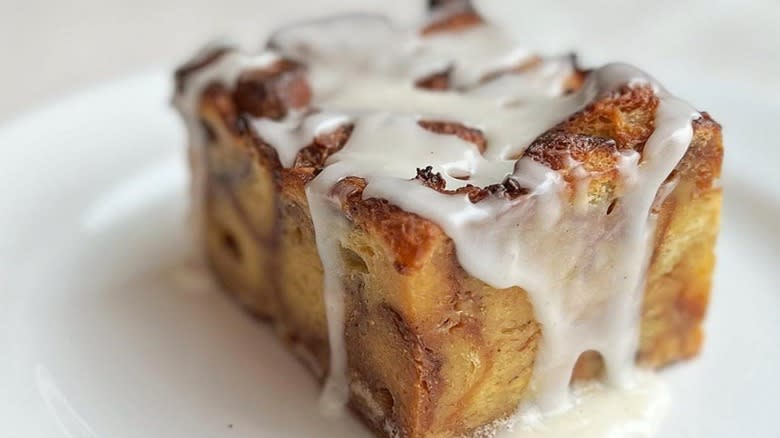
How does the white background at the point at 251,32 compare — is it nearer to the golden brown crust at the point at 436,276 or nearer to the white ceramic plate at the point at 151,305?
the white ceramic plate at the point at 151,305

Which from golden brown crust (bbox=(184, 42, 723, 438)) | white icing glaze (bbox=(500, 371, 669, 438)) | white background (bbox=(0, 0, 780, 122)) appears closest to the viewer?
golden brown crust (bbox=(184, 42, 723, 438))

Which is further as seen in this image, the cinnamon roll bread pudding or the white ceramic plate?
the white ceramic plate

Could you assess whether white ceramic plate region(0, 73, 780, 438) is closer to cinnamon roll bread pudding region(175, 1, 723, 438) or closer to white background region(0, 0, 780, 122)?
cinnamon roll bread pudding region(175, 1, 723, 438)

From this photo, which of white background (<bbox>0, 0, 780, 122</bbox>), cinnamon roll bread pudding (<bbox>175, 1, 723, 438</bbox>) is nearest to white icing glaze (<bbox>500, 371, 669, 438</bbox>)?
cinnamon roll bread pudding (<bbox>175, 1, 723, 438</bbox>)

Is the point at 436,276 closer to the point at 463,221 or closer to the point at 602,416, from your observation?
the point at 463,221

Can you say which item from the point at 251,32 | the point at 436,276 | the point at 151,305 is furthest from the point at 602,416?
the point at 251,32

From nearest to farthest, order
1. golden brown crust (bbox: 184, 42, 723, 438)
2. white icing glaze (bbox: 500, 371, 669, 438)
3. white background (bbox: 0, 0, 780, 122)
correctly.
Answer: golden brown crust (bbox: 184, 42, 723, 438) < white icing glaze (bbox: 500, 371, 669, 438) < white background (bbox: 0, 0, 780, 122)
